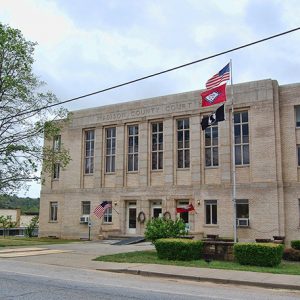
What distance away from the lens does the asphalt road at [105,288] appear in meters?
10.5

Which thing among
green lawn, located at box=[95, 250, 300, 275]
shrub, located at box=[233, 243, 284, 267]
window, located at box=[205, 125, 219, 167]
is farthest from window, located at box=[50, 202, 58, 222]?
shrub, located at box=[233, 243, 284, 267]

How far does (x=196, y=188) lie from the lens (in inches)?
1286

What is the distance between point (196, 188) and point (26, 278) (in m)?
20.7

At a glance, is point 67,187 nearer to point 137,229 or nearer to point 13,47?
point 137,229

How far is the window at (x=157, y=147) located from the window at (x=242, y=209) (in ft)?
23.1

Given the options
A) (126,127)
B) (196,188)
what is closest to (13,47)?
(126,127)

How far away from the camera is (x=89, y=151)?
39.2 metres

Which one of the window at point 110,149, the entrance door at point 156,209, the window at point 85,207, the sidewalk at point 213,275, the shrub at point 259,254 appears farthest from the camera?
the window at point 85,207

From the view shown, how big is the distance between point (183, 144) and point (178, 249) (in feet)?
52.7

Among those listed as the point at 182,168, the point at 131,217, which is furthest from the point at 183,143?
the point at 131,217

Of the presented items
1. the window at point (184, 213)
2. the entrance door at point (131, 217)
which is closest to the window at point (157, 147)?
the window at point (184, 213)

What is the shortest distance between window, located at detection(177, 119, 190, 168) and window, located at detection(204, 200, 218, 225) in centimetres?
335

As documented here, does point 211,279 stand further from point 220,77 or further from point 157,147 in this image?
point 157,147

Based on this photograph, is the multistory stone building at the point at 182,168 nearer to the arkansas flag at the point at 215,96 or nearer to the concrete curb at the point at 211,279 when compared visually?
the arkansas flag at the point at 215,96
